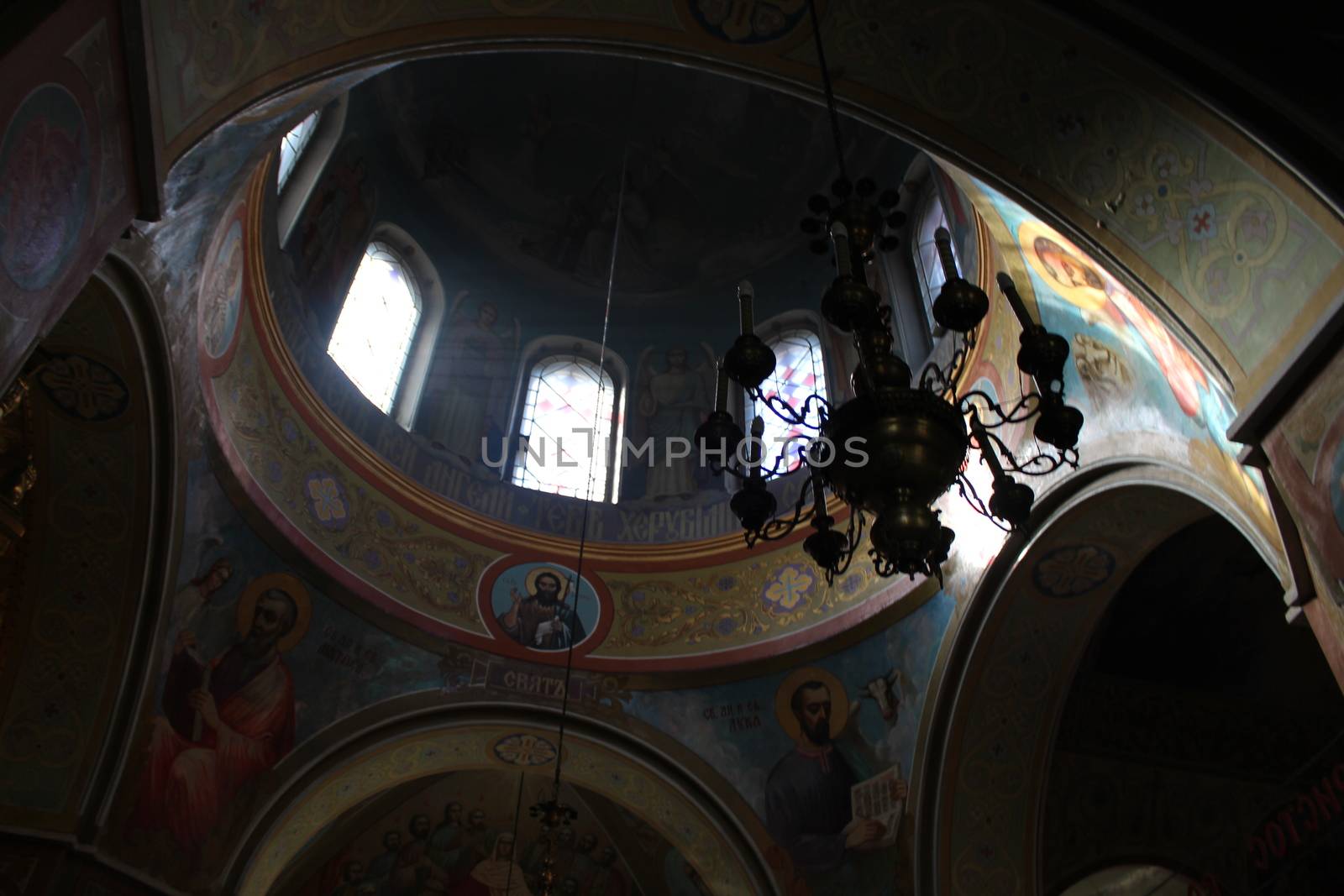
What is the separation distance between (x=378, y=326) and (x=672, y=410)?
3470mm

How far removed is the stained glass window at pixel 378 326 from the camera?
10.2 metres

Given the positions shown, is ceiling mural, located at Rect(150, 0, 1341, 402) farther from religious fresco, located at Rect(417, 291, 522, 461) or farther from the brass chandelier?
religious fresco, located at Rect(417, 291, 522, 461)

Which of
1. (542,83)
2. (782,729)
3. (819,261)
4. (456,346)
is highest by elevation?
(542,83)

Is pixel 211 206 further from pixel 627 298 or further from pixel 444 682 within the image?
pixel 627 298

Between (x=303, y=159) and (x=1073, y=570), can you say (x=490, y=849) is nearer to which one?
(x=1073, y=570)

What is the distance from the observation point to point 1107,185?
4.72 meters

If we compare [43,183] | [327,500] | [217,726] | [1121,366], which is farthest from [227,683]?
[1121,366]

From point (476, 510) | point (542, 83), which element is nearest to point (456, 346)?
point (476, 510)

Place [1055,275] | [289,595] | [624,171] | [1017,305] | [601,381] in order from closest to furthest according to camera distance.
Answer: [1017,305] → [1055,275] → [289,595] → [601,381] → [624,171]

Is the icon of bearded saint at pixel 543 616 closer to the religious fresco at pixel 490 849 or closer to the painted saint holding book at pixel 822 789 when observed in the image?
the painted saint holding book at pixel 822 789

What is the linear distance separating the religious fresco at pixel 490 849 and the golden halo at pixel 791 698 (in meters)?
2.30

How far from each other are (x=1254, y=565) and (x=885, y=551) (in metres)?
7.55

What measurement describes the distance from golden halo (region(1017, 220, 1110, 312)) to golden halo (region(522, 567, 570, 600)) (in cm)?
546

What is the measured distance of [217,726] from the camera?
7.88 m
